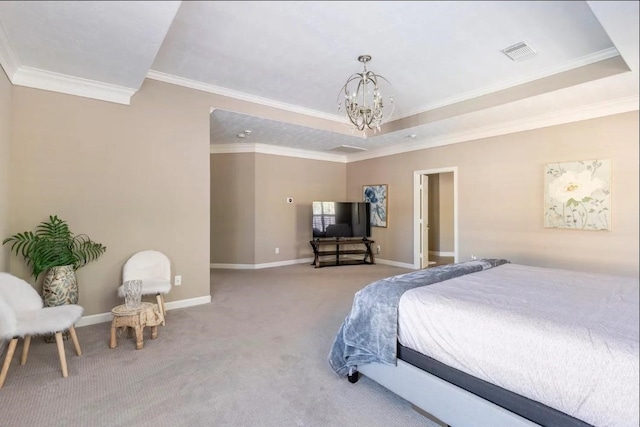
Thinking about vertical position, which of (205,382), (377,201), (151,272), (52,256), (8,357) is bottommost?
(205,382)

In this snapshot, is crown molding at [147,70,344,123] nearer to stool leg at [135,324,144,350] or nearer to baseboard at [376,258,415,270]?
stool leg at [135,324,144,350]

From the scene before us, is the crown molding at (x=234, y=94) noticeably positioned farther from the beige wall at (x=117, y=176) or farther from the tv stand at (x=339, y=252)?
the tv stand at (x=339, y=252)

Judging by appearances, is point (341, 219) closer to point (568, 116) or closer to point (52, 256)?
point (52, 256)

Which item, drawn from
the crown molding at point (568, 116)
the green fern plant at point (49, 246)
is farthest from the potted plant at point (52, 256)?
the crown molding at point (568, 116)

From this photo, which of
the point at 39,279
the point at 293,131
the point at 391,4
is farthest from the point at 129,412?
the point at 293,131

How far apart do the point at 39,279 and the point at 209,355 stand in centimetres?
196

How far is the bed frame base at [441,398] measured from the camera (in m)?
1.45

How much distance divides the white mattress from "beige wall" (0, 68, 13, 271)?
3436 millimetres

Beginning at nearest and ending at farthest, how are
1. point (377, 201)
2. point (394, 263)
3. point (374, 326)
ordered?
point (374, 326)
point (394, 263)
point (377, 201)

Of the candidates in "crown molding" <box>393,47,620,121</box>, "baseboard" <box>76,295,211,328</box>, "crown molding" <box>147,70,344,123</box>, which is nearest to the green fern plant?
"baseboard" <box>76,295,211,328</box>

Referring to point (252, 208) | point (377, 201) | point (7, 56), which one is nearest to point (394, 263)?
point (377, 201)

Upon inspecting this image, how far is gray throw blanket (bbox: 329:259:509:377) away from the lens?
1.92 m

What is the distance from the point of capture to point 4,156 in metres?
2.69

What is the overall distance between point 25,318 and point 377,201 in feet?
18.6
